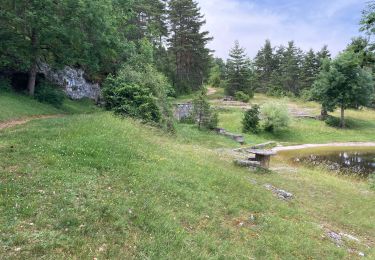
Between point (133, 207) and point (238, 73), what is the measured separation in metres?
58.2

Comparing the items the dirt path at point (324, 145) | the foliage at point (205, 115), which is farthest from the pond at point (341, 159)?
the foliage at point (205, 115)

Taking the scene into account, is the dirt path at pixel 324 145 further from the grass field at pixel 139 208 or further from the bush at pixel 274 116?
the grass field at pixel 139 208

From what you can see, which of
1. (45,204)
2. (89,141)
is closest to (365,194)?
(89,141)

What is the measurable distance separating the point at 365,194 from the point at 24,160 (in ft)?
47.4

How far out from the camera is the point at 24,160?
28.9 ft

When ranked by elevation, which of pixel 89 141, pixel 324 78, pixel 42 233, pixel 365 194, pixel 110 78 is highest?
pixel 324 78

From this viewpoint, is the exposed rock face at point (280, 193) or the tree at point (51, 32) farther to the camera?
the tree at point (51, 32)

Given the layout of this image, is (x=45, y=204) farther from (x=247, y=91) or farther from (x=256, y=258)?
(x=247, y=91)

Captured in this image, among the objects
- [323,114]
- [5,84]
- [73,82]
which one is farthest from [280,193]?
[323,114]

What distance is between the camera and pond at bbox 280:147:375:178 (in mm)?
24609

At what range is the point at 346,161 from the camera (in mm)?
28891

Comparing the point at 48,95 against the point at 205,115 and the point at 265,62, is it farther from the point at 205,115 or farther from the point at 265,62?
the point at 265,62

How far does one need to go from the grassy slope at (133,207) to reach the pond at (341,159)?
40.2 feet

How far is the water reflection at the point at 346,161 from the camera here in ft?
80.5
